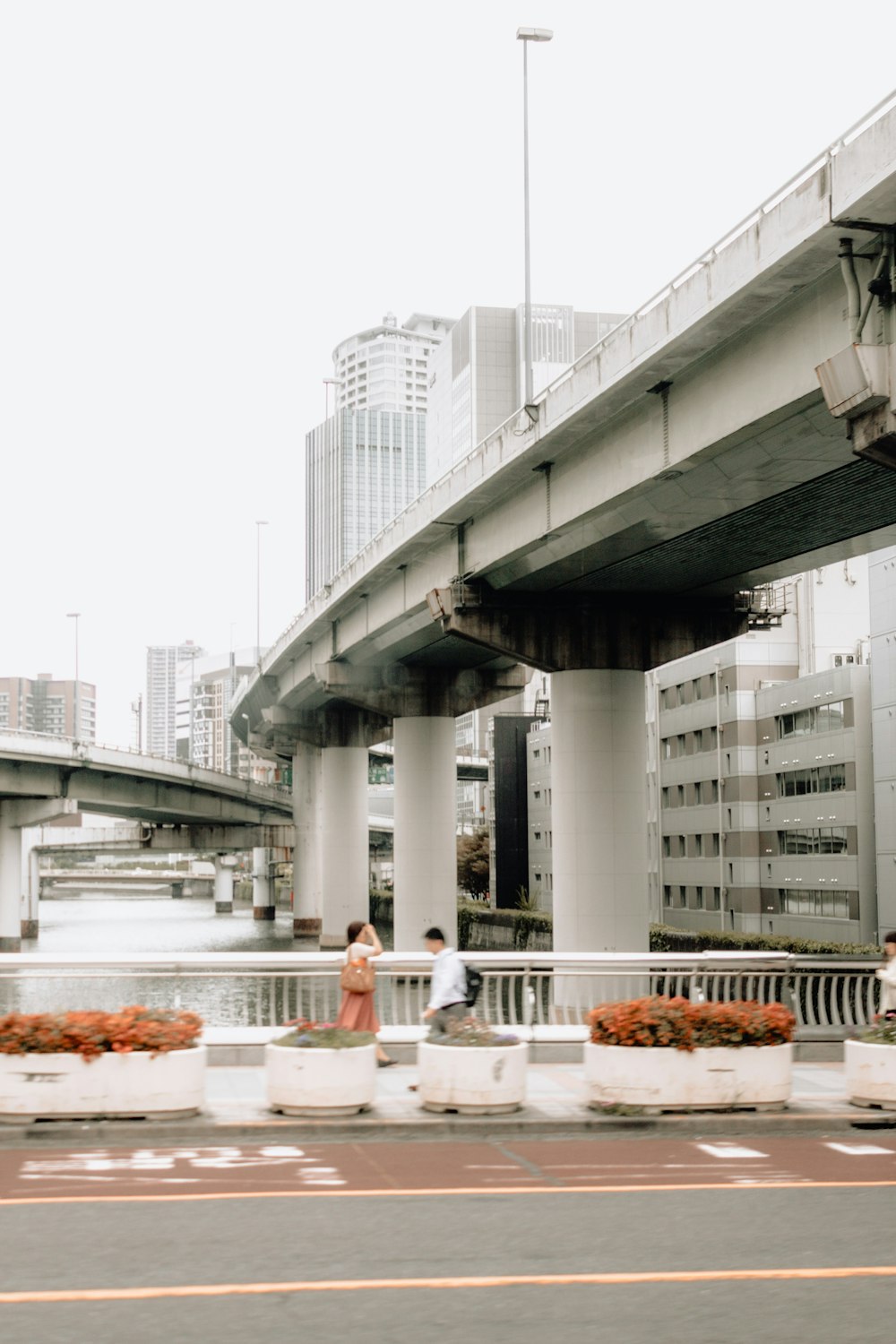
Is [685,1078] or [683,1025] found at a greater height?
[683,1025]

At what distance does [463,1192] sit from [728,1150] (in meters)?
3.34

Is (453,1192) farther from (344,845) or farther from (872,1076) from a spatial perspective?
(344,845)

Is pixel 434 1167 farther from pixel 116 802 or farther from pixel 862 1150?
pixel 116 802

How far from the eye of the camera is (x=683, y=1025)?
1553 centimetres

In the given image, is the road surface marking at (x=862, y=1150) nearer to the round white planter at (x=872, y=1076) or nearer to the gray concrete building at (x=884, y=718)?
the round white planter at (x=872, y=1076)

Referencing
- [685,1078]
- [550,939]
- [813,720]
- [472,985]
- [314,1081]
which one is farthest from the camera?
[550,939]

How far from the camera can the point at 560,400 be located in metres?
30.0

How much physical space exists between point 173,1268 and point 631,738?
111 feet

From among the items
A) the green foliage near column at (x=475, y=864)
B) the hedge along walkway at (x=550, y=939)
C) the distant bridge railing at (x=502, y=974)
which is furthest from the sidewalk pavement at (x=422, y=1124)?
the green foliage near column at (x=475, y=864)

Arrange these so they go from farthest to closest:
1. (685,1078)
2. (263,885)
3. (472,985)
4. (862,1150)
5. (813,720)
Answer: (263,885)
(813,720)
(472,985)
(685,1078)
(862,1150)

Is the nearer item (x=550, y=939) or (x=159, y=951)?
(x=550, y=939)

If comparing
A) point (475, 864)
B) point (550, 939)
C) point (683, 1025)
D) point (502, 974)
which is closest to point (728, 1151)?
point (683, 1025)

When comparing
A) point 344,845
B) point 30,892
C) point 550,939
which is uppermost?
point 344,845

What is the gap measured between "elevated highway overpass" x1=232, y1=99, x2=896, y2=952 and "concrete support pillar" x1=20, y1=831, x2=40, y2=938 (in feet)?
122
